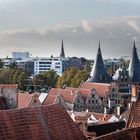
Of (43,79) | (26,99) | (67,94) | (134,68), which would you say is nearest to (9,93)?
(26,99)

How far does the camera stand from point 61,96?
216 ft

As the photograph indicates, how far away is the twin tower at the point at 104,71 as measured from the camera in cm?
8975

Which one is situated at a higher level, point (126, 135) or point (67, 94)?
point (126, 135)

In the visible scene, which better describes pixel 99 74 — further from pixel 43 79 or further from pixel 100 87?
pixel 43 79

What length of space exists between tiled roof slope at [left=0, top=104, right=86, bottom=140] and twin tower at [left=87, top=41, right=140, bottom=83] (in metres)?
68.3

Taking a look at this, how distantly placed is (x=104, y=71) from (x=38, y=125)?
242 ft

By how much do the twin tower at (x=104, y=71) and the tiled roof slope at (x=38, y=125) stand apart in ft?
224

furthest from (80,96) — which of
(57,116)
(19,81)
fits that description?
(57,116)

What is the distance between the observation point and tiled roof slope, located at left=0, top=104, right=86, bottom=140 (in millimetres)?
17703

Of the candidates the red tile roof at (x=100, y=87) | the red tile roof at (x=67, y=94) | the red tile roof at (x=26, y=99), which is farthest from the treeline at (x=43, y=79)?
the red tile roof at (x=26, y=99)

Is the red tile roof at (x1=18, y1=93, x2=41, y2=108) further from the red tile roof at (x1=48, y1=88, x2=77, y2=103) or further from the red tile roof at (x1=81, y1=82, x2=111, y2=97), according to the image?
the red tile roof at (x1=81, y1=82, x2=111, y2=97)

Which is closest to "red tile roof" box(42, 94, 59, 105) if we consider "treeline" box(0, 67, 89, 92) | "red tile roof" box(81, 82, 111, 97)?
"red tile roof" box(81, 82, 111, 97)

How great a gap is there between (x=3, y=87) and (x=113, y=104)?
43.3 meters

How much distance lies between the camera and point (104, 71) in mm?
92062
